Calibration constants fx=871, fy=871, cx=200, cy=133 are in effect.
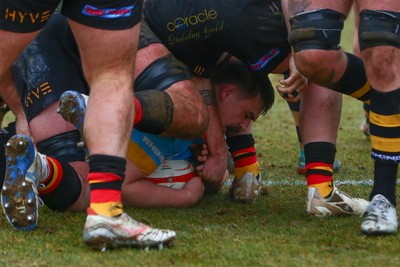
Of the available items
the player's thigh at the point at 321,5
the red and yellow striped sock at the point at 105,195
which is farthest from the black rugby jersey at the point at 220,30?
the red and yellow striped sock at the point at 105,195

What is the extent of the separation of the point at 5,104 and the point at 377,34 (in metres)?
2.68

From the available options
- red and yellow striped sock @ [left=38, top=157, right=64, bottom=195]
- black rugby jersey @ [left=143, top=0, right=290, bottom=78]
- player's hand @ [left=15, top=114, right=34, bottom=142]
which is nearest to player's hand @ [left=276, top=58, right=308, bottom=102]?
black rugby jersey @ [left=143, top=0, right=290, bottom=78]

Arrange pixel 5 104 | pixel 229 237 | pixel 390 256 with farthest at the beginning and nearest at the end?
1. pixel 5 104
2. pixel 229 237
3. pixel 390 256

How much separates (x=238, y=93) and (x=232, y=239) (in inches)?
53.8

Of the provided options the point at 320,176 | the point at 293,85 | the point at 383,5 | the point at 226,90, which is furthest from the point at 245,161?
the point at 383,5

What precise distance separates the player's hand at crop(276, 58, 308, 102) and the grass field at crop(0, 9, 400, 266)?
641 millimetres

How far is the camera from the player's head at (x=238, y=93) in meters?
5.15

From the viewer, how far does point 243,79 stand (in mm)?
5152

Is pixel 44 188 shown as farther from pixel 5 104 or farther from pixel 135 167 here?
pixel 5 104

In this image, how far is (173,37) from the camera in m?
4.98

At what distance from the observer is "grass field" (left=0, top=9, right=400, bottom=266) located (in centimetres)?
360

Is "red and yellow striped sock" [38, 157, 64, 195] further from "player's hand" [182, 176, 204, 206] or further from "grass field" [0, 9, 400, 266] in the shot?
"player's hand" [182, 176, 204, 206]

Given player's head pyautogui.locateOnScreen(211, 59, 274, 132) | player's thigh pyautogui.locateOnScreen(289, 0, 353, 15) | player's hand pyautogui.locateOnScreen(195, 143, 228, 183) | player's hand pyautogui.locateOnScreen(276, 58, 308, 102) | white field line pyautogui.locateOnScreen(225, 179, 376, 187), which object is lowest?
white field line pyautogui.locateOnScreen(225, 179, 376, 187)

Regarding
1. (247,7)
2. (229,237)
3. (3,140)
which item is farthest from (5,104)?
(229,237)
